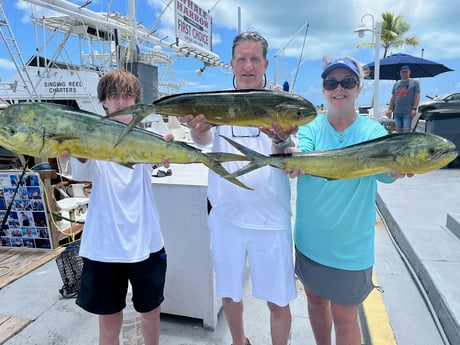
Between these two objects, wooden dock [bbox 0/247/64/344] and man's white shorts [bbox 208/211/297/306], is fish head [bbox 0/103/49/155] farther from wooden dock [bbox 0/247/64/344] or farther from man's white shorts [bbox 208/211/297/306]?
wooden dock [bbox 0/247/64/344]

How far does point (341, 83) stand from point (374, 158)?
0.54 m

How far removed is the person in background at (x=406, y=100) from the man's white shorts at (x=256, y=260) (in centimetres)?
843

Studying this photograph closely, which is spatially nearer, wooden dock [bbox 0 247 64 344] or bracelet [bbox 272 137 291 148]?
bracelet [bbox 272 137 291 148]

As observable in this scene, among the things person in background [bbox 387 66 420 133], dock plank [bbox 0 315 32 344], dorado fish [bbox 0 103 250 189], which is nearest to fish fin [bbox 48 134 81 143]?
dorado fish [bbox 0 103 250 189]

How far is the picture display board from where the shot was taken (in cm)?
444

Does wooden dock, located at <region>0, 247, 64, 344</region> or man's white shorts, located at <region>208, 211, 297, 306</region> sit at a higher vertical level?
man's white shorts, located at <region>208, 211, 297, 306</region>

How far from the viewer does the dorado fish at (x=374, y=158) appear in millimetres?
1625

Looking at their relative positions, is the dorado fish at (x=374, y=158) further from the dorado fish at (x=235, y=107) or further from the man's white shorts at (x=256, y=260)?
the man's white shorts at (x=256, y=260)

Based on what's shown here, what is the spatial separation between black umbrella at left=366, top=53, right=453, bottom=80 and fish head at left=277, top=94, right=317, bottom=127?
41.5 ft

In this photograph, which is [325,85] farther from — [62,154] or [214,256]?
[62,154]

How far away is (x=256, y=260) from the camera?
2.20 meters

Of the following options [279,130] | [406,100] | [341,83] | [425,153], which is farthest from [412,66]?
[279,130]

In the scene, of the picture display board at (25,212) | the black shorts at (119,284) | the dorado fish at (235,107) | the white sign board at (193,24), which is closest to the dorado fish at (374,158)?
the dorado fish at (235,107)

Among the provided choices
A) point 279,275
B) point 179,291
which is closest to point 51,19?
point 179,291
